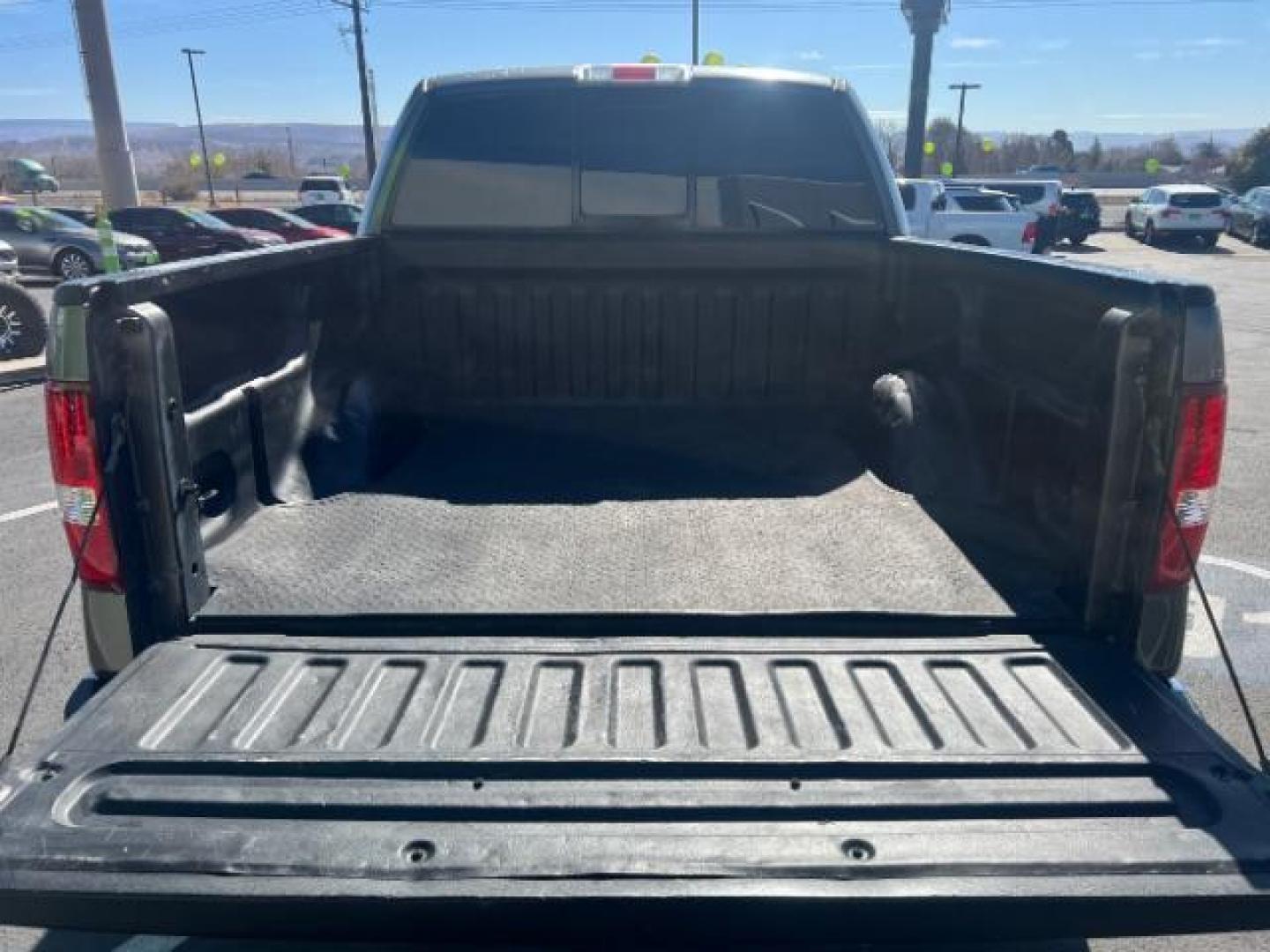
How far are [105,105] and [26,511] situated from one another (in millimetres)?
22101

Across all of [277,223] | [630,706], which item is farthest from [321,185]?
[630,706]

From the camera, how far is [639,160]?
4.11 metres

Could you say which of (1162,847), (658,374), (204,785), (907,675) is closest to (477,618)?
(204,785)

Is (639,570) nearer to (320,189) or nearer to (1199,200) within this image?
(1199,200)

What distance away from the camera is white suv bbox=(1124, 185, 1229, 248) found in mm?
31453

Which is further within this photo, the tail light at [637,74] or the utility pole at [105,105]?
the utility pole at [105,105]

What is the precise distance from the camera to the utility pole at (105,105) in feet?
77.2

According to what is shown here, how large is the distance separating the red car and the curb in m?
11.5

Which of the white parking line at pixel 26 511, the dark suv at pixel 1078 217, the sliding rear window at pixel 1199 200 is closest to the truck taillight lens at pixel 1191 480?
the white parking line at pixel 26 511

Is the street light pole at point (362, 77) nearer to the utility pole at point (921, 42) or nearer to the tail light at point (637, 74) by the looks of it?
the utility pole at point (921, 42)

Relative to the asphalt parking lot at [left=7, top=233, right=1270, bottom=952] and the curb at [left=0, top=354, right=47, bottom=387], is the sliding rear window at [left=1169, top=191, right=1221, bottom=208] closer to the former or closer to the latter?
the asphalt parking lot at [left=7, top=233, right=1270, bottom=952]

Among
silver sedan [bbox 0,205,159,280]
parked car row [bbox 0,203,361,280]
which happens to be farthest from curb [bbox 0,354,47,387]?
silver sedan [bbox 0,205,159,280]

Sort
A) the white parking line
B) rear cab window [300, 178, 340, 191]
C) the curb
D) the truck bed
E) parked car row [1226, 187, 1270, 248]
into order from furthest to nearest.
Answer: rear cab window [300, 178, 340, 191], parked car row [1226, 187, 1270, 248], the curb, the white parking line, the truck bed

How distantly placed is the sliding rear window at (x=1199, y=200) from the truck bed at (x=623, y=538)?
33026 mm
